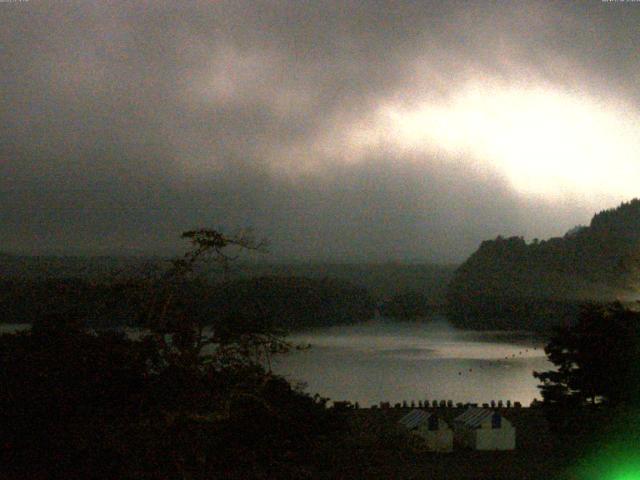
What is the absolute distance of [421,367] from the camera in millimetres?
56938

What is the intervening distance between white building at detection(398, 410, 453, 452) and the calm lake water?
12.6ft

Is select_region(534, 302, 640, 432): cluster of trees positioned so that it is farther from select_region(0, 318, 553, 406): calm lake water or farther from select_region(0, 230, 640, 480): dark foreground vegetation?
select_region(0, 318, 553, 406): calm lake water

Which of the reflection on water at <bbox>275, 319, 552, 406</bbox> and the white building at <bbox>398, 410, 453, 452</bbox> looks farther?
the reflection on water at <bbox>275, 319, 552, 406</bbox>

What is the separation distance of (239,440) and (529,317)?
281 feet

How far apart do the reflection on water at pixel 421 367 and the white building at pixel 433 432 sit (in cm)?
568

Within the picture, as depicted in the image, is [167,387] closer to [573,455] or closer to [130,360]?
[130,360]

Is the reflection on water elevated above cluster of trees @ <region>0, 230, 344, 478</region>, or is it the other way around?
cluster of trees @ <region>0, 230, 344, 478</region>

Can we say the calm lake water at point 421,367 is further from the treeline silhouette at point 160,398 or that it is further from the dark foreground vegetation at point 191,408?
the treeline silhouette at point 160,398

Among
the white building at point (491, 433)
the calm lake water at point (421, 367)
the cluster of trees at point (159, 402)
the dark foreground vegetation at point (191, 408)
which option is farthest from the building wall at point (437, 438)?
the cluster of trees at point (159, 402)

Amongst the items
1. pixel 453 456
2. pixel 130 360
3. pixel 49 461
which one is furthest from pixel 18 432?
pixel 453 456

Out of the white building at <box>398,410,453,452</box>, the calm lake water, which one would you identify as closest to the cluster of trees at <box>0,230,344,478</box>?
the white building at <box>398,410,453,452</box>

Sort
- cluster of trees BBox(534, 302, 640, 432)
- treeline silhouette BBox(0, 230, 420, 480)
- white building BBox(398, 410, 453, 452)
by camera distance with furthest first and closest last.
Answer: white building BBox(398, 410, 453, 452) < cluster of trees BBox(534, 302, 640, 432) < treeline silhouette BBox(0, 230, 420, 480)

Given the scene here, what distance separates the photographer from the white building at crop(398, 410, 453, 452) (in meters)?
19.9

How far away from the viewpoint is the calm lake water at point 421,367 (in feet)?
137
